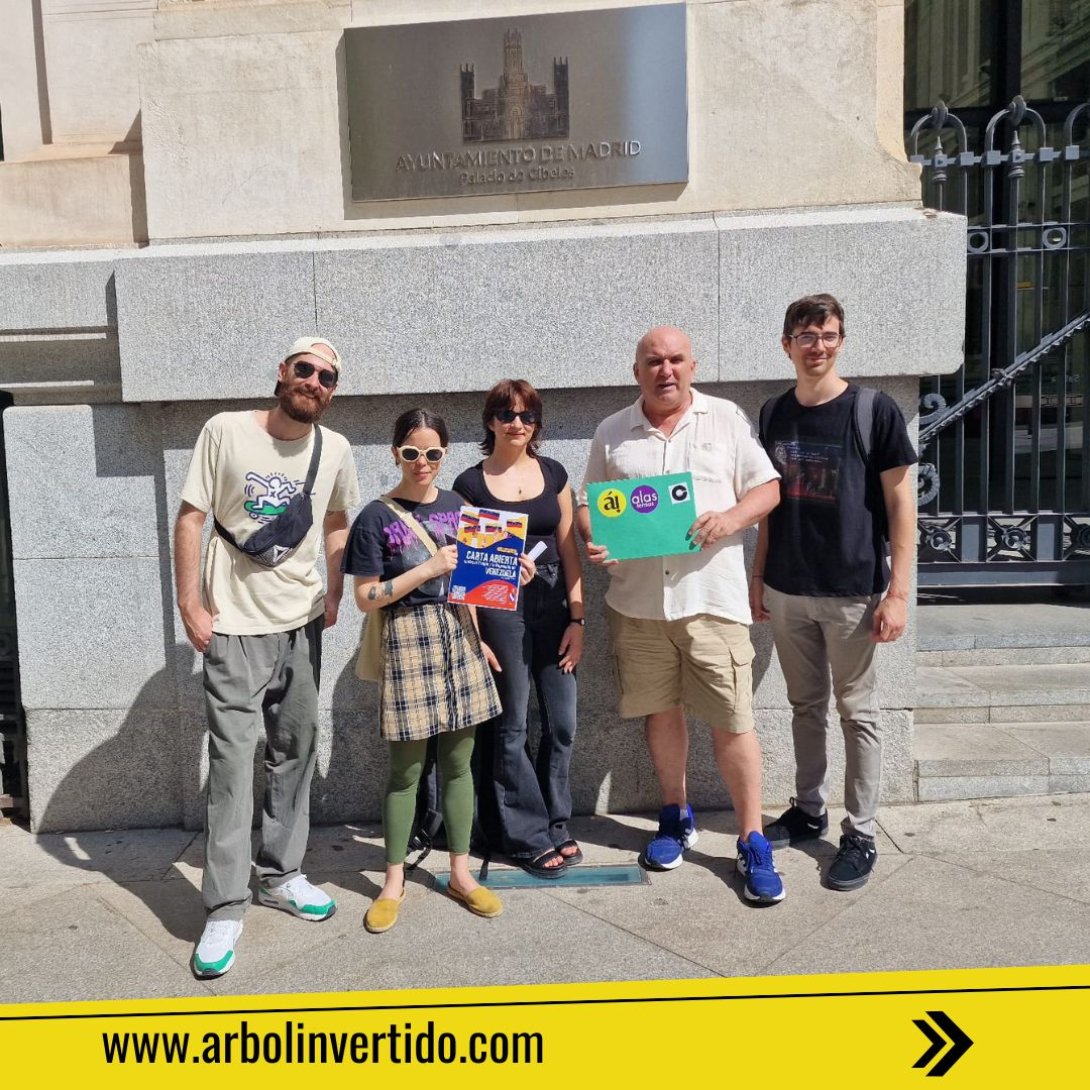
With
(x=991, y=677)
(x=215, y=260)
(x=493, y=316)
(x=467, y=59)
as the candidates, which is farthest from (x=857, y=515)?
(x=215, y=260)

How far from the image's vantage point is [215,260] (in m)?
4.67

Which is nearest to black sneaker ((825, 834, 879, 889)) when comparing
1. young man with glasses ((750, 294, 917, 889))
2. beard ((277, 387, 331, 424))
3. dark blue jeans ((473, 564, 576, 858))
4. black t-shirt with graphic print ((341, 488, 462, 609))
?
young man with glasses ((750, 294, 917, 889))

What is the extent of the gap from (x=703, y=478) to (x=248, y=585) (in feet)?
5.85

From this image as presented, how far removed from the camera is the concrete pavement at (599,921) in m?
3.56

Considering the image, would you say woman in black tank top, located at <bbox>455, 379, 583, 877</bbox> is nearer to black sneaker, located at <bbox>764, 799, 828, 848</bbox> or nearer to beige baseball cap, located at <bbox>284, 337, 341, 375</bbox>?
beige baseball cap, located at <bbox>284, 337, 341, 375</bbox>

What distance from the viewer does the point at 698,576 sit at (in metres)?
4.07

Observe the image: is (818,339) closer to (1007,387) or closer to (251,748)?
(251,748)

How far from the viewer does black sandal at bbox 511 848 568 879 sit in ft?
14.0

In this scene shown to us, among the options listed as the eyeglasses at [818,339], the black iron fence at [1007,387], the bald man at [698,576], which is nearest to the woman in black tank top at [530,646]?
the bald man at [698,576]

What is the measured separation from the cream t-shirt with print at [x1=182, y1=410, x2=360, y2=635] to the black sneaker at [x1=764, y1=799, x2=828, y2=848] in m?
2.24

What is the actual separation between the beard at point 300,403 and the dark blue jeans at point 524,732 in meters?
1.06

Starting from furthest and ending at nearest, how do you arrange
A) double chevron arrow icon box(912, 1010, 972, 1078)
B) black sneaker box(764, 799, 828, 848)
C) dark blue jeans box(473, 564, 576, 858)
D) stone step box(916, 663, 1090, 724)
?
1. stone step box(916, 663, 1090, 724)
2. black sneaker box(764, 799, 828, 848)
3. dark blue jeans box(473, 564, 576, 858)
4. double chevron arrow icon box(912, 1010, 972, 1078)

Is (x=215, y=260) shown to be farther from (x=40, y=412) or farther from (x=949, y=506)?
(x=949, y=506)

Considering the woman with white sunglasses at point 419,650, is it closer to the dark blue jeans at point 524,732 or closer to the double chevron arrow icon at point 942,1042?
Result: the dark blue jeans at point 524,732
